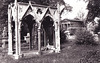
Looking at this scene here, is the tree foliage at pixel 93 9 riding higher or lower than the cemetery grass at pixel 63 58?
higher

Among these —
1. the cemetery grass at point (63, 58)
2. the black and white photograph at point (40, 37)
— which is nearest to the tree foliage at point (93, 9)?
the black and white photograph at point (40, 37)

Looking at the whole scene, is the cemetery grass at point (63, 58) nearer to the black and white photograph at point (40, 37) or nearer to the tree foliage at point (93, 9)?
the black and white photograph at point (40, 37)

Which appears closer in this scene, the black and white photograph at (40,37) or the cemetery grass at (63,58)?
the cemetery grass at (63,58)

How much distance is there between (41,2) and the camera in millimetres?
23281

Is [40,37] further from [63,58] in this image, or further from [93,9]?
[93,9]

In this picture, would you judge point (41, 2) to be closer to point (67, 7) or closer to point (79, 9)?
point (67, 7)

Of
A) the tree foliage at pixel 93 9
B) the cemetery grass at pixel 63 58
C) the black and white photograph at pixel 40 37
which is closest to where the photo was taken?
the cemetery grass at pixel 63 58

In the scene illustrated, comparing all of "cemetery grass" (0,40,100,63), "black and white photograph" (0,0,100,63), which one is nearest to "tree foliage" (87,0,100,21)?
"black and white photograph" (0,0,100,63)

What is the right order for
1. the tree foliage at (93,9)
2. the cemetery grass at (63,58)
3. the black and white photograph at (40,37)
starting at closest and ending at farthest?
1. the cemetery grass at (63,58)
2. the black and white photograph at (40,37)
3. the tree foliage at (93,9)

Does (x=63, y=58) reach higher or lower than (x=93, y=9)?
lower

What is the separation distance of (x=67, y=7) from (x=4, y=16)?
1593 cm

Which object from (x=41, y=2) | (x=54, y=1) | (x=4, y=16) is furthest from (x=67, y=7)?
(x=4, y=16)

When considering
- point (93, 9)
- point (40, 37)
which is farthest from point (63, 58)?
point (93, 9)

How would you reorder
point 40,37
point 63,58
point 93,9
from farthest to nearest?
point 93,9, point 40,37, point 63,58
